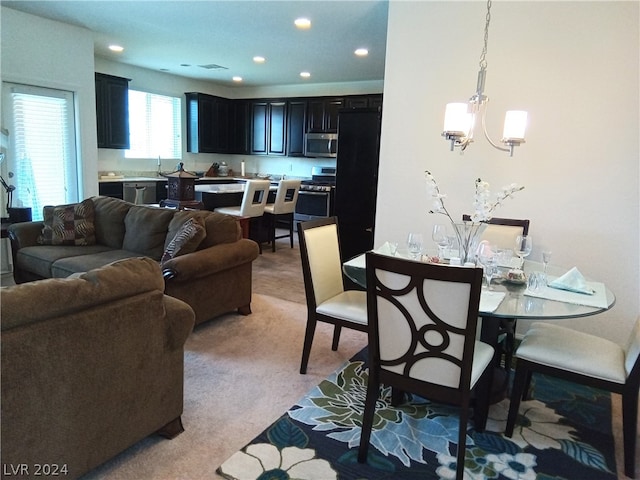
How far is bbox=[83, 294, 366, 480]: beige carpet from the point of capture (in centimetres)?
186

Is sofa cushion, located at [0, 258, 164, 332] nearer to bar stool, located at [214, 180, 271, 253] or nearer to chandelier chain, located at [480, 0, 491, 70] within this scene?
chandelier chain, located at [480, 0, 491, 70]

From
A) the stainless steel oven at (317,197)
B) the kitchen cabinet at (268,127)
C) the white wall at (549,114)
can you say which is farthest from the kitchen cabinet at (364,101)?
the white wall at (549,114)

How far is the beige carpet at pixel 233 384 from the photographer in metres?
1.86

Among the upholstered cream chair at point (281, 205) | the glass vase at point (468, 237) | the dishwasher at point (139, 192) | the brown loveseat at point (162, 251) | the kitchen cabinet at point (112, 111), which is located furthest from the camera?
the dishwasher at point (139, 192)

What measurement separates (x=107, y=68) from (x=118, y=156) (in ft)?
4.38

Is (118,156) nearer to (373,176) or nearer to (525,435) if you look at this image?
(373,176)

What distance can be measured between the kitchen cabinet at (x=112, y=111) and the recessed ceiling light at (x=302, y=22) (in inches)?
136

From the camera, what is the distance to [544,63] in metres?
3.16

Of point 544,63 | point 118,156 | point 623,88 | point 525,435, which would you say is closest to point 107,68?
point 118,156

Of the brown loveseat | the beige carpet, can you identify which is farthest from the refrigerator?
the brown loveseat

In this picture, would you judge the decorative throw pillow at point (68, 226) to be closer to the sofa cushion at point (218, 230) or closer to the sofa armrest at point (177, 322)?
the sofa cushion at point (218, 230)

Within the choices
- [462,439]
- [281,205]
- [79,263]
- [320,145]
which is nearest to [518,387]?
[462,439]

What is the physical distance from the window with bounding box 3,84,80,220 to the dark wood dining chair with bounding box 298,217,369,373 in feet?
12.5

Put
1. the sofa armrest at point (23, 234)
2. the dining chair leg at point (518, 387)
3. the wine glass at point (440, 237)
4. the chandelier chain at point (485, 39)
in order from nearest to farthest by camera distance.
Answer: the dining chair leg at point (518, 387)
the wine glass at point (440, 237)
the chandelier chain at point (485, 39)
the sofa armrest at point (23, 234)
